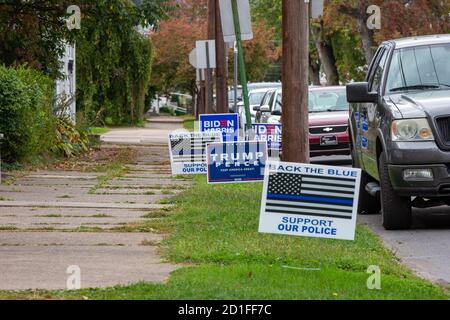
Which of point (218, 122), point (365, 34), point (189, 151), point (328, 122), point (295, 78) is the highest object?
point (365, 34)

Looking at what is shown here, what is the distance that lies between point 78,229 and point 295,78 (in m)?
3.39

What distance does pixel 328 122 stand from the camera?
76.9 ft

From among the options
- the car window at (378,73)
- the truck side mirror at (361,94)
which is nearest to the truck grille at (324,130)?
the car window at (378,73)

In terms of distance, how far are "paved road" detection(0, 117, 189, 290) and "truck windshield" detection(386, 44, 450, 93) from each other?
357cm

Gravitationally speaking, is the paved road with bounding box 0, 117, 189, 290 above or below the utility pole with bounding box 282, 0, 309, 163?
below

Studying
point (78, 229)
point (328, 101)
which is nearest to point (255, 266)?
point (78, 229)

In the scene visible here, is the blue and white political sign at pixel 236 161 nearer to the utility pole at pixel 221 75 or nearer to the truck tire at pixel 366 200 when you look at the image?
the truck tire at pixel 366 200

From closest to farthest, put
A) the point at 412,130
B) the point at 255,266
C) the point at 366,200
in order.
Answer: the point at 255,266 → the point at 412,130 → the point at 366,200

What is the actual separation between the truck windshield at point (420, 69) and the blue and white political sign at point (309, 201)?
150 inches

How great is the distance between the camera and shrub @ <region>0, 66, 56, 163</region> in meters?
20.7

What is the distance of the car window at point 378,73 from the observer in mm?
14690

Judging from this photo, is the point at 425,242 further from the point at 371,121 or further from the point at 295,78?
the point at 295,78

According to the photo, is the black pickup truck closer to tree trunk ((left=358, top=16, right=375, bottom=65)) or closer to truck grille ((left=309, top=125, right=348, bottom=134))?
truck grille ((left=309, top=125, right=348, bottom=134))

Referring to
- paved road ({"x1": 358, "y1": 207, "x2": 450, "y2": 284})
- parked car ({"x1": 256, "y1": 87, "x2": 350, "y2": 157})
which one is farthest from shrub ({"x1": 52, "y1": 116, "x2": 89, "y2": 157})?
paved road ({"x1": 358, "y1": 207, "x2": 450, "y2": 284})
